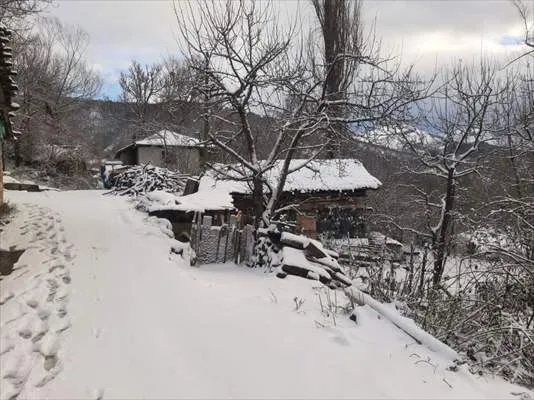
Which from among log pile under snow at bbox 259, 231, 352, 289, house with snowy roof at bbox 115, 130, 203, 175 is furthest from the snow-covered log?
house with snowy roof at bbox 115, 130, 203, 175

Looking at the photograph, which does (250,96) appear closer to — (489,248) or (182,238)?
(182,238)

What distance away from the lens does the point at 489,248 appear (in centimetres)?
617

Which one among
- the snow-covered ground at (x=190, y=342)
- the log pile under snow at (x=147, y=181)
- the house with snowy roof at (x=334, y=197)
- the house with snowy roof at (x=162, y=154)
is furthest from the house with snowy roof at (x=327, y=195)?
the snow-covered ground at (x=190, y=342)

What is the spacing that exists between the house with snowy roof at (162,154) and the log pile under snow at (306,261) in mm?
11398

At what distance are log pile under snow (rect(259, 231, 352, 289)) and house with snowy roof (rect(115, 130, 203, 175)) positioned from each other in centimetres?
1140

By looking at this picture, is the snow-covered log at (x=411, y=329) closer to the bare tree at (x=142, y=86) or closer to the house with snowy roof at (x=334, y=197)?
the house with snowy roof at (x=334, y=197)

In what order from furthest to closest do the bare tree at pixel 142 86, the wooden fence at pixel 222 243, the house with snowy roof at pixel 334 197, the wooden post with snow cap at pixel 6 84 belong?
the bare tree at pixel 142 86
the house with snowy roof at pixel 334 197
the wooden post with snow cap at pixel 6 84
the wooden fence at pixel 222 243

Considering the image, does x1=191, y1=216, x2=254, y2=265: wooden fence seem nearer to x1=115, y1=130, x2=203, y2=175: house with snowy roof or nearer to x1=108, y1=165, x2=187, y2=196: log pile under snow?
x1=108, y1=165, x2=187, y2=196: log pile under snow

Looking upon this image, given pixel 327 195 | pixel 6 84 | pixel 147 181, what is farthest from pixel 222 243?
pixel 327 195

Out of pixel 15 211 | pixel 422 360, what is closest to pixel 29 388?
pixel 422 360

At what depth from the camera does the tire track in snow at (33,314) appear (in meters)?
3.05

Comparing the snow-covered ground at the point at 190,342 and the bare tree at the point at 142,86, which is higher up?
the bare tree at the point at 142,86

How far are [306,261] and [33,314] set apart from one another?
392 centimetres

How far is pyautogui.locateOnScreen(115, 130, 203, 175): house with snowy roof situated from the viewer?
20547 mm
